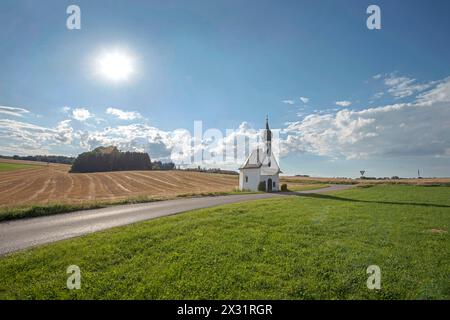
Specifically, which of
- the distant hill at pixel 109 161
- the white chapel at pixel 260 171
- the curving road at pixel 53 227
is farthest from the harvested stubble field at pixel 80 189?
the distant hill at pixel 109 161

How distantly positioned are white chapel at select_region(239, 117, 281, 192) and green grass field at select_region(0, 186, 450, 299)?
29.9 metres

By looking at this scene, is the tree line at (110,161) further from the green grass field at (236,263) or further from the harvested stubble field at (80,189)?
the green grass field at (236,263)

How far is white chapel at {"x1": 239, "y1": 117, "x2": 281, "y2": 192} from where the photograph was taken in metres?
40.6

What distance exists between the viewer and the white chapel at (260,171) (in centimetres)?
4059

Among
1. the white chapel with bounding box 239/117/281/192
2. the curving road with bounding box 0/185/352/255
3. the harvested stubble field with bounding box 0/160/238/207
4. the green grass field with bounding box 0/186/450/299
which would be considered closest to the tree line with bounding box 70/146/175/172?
the harvested stubble field with bounding box 0/160/238/207

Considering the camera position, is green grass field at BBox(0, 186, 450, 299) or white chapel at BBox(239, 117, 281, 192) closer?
green grass field at BBox(0, 186, 450, 299)

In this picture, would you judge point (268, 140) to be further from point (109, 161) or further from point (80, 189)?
point (109, 161)

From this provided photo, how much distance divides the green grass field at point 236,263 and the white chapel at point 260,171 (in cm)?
2988

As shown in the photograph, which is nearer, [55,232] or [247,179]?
[55,232]

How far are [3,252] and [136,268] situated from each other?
5103 millimetres

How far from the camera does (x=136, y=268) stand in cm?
637

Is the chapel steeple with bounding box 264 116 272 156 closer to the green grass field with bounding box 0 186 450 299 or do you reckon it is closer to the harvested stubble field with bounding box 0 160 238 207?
the harvested stubble field with bounding box 0 160 238 207
